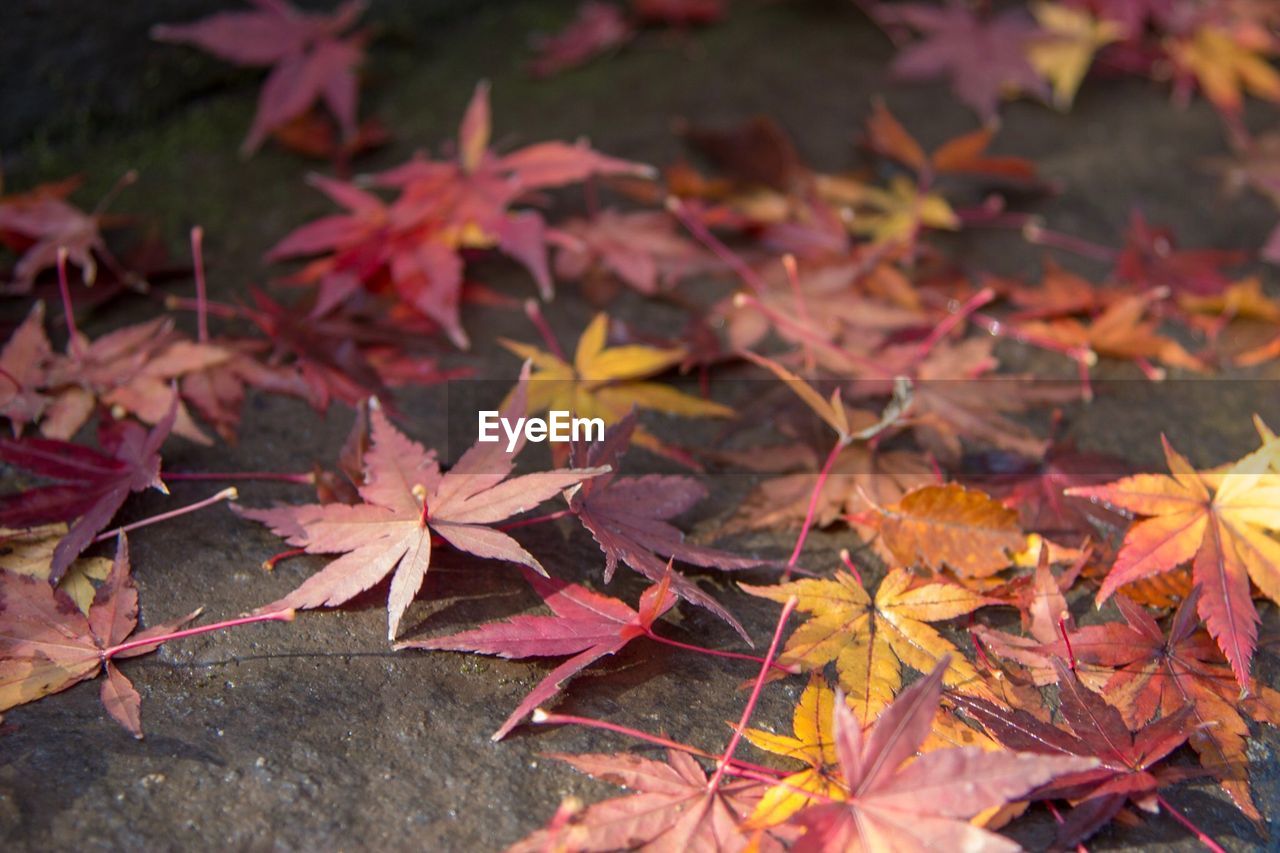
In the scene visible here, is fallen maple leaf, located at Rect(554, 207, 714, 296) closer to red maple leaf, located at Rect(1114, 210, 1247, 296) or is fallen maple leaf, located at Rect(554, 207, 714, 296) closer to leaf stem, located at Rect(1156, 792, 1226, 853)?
red maple leaf, located at Rect(1114, 210, 1247, 296)

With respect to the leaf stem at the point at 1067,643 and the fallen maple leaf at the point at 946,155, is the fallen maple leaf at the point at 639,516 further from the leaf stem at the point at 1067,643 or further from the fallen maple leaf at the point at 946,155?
the fallen maple leaf at the point at 946,155

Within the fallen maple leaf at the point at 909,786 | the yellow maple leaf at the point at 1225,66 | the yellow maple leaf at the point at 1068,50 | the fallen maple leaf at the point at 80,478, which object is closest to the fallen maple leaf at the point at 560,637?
the fallen maple leaf at the point at 909,786

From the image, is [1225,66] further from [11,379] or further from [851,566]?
[11,379]

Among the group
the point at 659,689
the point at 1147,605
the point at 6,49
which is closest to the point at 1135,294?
the point at 1147,605

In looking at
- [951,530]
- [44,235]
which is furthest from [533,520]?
[44,235]

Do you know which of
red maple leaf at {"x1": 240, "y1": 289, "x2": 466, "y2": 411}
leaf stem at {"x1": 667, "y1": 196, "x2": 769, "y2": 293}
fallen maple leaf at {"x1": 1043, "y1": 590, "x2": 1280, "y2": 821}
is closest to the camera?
fallen maple leaf at {"x1": 1043, "y1": 590, "x2": 1280, "y2": 821}

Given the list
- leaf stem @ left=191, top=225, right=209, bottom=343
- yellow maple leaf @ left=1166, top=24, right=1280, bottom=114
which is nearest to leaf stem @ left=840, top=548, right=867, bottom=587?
leaf stem @ left=191, top=225, right=209, bottom=343

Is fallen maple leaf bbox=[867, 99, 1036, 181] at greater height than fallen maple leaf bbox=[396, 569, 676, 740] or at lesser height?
greater
